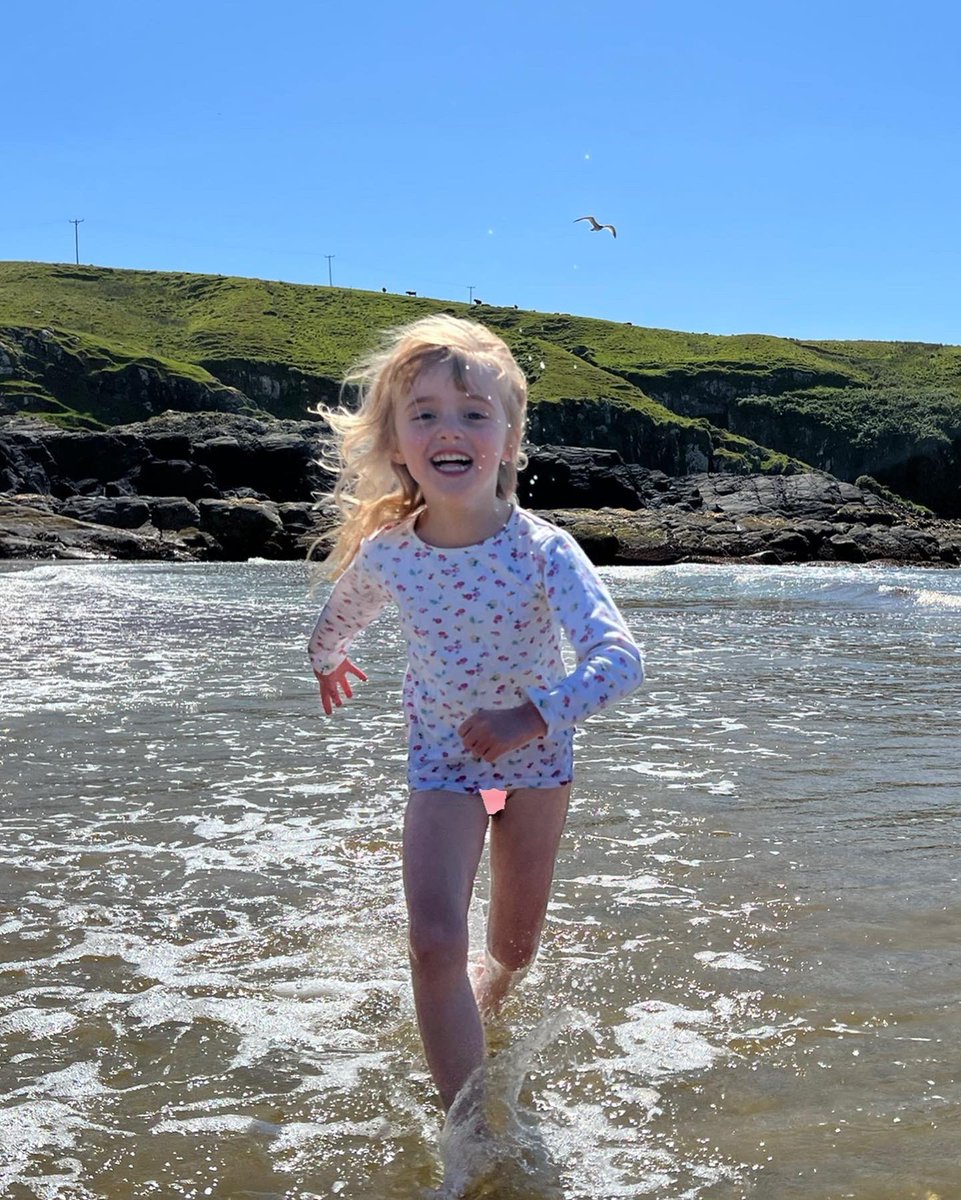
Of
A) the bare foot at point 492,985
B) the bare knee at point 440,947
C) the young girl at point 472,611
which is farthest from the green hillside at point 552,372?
the bare knee at point 440,947

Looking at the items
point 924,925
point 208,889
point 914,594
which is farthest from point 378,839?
point 914,594

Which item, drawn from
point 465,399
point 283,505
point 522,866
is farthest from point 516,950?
point 283,505

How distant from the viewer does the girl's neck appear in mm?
3354

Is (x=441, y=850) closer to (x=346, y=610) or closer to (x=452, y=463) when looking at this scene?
(x=346, y=610)

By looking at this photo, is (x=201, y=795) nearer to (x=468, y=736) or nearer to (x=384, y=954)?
(x=384, y=954)

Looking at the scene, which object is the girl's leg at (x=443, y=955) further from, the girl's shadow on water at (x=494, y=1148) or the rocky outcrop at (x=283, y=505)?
the rocky outcrop at (x=283, y=505)

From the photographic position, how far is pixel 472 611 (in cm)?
327

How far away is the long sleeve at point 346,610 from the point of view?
3551 mm

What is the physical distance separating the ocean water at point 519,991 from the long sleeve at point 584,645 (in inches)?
38.0

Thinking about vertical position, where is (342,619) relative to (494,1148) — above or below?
above

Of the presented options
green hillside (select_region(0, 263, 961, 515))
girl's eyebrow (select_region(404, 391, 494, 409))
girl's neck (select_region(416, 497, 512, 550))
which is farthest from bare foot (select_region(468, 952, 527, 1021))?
green hillside (select_region(0, 263, 961, 515))

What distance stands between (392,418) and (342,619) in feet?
2.11

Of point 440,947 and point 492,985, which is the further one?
point 492,985

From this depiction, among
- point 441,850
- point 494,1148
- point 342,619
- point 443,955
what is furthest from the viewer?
point 342,619
